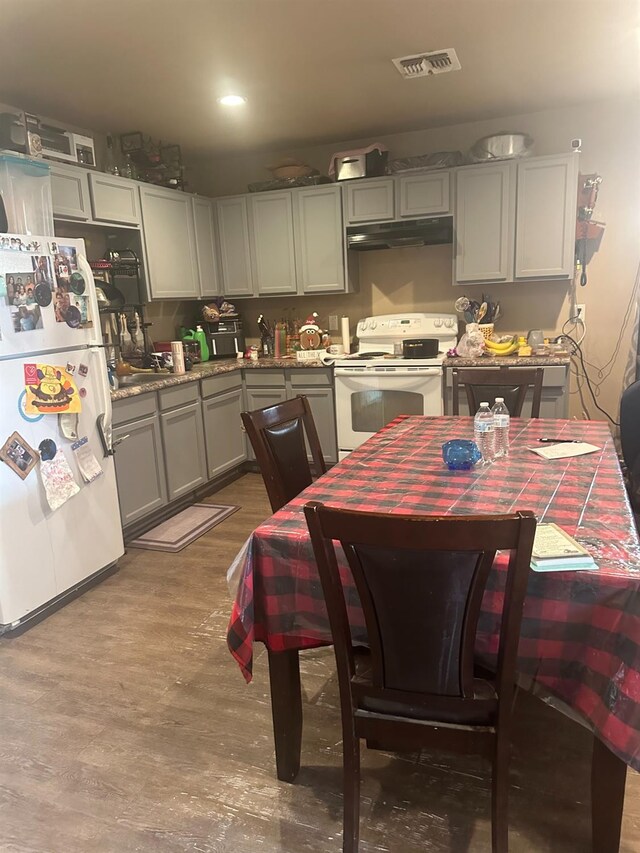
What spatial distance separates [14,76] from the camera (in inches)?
121

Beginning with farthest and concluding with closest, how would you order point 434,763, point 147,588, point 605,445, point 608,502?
point 147,588 → point 605,445 → point 434,763 → point 608,502

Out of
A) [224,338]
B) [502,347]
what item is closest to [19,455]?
[224,338]

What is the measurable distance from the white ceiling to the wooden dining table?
1923 mm

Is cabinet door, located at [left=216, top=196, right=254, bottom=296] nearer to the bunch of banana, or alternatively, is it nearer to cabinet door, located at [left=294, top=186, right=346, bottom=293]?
cabinet door, located at [left=294, top=186, right=346, bottom=293]

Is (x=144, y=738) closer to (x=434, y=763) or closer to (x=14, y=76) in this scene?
(x=434, y=763)

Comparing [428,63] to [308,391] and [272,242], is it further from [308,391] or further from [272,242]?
[308,391]

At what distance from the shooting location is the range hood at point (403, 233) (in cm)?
420

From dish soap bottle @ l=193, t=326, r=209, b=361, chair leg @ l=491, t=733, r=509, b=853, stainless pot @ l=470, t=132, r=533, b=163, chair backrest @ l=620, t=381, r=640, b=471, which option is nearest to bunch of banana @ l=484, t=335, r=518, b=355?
stainless pot @ l=470, t=132, r=533, b=163

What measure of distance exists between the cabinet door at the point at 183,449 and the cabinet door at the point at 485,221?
7.11 feet

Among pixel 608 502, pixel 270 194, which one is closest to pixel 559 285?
pixel 270 194

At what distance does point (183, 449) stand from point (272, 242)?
6.06 ft

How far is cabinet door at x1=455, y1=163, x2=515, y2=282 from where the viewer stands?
4.03m

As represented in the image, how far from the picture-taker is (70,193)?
11.3ft

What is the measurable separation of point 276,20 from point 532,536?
250cm
